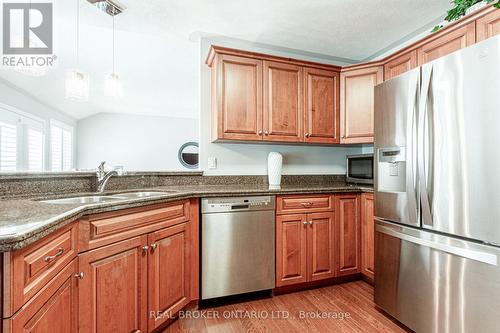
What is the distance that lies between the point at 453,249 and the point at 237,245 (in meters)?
1.36

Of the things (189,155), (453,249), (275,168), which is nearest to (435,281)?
(453,249)

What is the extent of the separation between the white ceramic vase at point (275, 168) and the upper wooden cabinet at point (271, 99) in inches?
8.7

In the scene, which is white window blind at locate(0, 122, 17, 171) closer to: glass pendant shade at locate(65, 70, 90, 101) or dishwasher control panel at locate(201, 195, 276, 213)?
glass pendant shade at locate(65, 70, 90, 101)

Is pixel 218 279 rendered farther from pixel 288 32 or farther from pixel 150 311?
pixel 288 32

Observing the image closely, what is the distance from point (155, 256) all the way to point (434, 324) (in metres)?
1.69

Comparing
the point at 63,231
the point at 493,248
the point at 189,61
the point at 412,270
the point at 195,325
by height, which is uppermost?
the point at 189,61

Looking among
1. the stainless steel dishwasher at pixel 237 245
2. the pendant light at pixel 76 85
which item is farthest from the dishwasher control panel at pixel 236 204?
the pendant light at pixel 76 85

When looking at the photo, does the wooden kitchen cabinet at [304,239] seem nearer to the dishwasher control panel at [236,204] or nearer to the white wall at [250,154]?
the dishwasher control panel at [236,204]

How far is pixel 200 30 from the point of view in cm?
247

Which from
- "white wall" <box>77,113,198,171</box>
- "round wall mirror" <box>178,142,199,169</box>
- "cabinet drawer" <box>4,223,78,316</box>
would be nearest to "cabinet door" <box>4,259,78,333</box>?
"cabinet drawer" <box>4,223,78,316</box>

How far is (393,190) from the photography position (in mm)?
1744

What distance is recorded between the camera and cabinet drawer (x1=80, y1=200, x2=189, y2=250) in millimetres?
1198

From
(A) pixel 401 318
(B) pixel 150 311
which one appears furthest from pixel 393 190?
(B) pixel 150 311

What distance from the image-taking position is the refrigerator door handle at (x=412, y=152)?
5.15 ft
